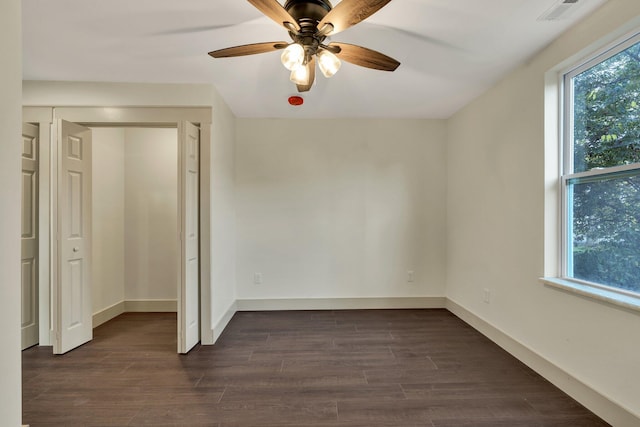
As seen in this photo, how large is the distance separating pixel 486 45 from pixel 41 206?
13.0 ft

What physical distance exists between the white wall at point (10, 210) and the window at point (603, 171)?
2991 millimetres

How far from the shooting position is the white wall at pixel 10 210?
1.15 metres

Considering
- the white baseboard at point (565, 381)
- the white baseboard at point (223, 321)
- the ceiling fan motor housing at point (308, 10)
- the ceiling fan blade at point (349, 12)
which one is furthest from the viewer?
the white baseboard at point (223, 321)

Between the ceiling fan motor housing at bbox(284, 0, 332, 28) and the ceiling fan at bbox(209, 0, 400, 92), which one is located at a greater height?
the ceiling fan motor housing at bbox(284, 0, 332, 28)

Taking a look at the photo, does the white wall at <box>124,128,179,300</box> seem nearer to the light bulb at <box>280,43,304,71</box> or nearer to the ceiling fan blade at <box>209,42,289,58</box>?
the ceiling fan blade at <box>209,42,289,58</box>

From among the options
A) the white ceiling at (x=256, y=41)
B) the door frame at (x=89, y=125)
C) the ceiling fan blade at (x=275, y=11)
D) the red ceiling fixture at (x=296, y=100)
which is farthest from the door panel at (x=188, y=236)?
the ceiling fan blade at (x=275, y=11)

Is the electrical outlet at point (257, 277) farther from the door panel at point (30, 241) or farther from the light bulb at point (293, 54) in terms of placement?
the light bulb at point (293, 54)

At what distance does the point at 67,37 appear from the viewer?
2.21m

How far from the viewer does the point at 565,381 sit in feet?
7.19

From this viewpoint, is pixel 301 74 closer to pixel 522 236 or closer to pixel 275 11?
pixel 275 11

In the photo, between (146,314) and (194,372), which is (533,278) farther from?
(146,314)

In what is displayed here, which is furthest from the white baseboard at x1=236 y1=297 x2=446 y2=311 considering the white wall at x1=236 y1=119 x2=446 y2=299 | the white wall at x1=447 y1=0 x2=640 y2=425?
the white wall at x1=447 y1=0 x2=640 y2=425

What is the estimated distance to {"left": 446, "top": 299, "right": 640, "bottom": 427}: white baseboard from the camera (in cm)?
181

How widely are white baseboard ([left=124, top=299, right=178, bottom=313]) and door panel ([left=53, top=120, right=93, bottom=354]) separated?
0.92m
